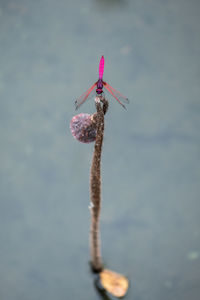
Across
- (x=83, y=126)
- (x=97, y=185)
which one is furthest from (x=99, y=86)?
(x=97, y=185)

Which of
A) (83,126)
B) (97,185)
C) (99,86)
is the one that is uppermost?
(99,86)

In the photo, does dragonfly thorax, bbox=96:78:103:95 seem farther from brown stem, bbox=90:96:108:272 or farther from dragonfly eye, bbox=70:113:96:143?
dragonfly eye, bbox=70:113:96:143

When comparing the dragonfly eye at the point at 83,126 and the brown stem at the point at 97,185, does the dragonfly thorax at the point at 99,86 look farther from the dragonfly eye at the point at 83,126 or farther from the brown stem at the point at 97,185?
the dragonfly eye at the point at 83,126

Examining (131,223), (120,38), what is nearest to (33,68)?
(120,38)

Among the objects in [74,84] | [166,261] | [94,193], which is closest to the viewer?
[94,193]

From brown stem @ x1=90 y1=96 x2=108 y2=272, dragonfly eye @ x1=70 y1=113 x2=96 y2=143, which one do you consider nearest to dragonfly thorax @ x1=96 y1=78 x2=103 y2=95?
brown stem @ x1=90 y1=96 x2=108 y2=272

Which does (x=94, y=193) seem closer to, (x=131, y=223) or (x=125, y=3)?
(x=131, y=223)

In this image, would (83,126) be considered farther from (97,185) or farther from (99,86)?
(97,185)
